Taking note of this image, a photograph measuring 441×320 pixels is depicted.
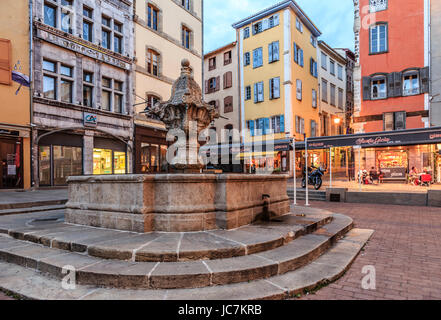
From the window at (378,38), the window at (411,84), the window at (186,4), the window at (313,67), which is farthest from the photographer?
the window at (313,67)

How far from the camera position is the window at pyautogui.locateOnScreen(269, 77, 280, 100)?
26000mm

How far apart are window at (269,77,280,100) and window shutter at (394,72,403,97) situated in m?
9.59

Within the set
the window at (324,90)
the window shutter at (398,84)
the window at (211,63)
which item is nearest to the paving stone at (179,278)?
the window shutter at (398,84)

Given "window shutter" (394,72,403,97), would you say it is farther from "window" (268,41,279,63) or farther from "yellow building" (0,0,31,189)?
"yellow building" (0,0,31,189)

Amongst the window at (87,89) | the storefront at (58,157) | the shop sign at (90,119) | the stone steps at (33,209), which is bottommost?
the stone steps at (33,209)

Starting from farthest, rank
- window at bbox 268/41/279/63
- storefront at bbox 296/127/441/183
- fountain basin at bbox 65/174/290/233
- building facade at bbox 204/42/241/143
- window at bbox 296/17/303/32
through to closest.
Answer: building facade at bbox 204/42/241/143 < window at bbox 296/17/303/32 < window at bbox 268/41/279/63 < storefront at bbox 296/127/441/183 < fountain basin at bbox 65/174/290/233

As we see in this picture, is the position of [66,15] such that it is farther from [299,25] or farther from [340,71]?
[340,71]

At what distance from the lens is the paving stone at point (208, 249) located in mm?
3498

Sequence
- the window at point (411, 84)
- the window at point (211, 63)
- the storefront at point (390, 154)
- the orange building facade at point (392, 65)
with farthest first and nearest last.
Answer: the window at point (211, 63)
the window at point (411, 84)
the orange building facade at point (392, 65)
the storefront at point (390, 154)

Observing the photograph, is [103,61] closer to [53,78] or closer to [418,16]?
[53,78]

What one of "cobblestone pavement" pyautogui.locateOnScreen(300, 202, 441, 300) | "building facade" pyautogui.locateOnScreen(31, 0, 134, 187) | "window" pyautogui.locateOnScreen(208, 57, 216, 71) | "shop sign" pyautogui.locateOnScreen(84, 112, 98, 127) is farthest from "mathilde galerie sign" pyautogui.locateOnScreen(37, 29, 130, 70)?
"cobblestone pavement" pyautogui.locateOnScreen(300, 202, 441, 300)

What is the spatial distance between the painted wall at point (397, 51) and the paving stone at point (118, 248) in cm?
2167

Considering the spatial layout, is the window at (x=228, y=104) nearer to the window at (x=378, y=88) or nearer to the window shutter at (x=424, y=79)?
the window at (x=378, y=88)

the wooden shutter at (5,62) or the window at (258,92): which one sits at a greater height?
the window at (258,92)
